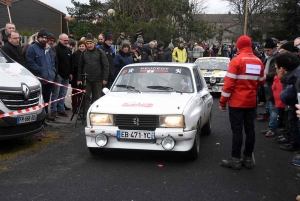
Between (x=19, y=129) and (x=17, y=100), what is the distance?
0.49 meters

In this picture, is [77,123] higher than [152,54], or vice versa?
[152,54]

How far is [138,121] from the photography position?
5742 mm

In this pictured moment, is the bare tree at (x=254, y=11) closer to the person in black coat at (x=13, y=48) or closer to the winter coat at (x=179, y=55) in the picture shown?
the winter coat at (x=179, y=55)

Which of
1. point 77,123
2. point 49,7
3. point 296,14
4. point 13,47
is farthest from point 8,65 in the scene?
point 49,7

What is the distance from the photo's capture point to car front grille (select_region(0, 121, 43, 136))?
6.14 meters

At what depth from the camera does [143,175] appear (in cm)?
538

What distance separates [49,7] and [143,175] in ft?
156

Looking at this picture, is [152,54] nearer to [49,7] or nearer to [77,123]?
[77,123]

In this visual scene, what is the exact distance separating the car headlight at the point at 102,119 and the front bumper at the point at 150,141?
0.22 feet

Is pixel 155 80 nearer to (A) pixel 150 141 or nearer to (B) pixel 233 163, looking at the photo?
(A) pixel 150 141

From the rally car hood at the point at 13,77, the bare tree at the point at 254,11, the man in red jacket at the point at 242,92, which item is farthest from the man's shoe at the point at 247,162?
the bare tree at the point at 254,11

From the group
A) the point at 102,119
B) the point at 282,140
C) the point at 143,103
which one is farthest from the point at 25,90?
the point at 282,140

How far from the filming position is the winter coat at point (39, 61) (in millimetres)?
8547

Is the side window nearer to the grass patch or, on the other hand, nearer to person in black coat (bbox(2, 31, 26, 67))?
the grass patch
